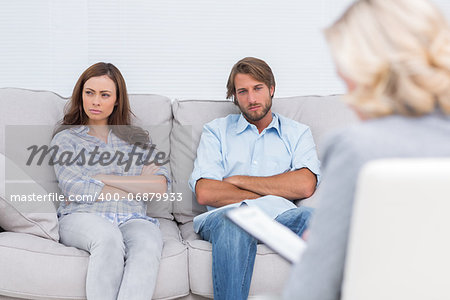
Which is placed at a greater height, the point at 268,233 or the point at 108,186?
the point at 268,233

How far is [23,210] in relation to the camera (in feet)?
6.48

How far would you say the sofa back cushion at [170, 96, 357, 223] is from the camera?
8.45 ft

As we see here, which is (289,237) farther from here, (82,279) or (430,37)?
(82,279)

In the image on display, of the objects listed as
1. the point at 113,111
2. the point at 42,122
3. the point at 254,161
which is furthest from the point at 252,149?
the point at 42,122

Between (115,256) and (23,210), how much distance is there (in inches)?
17.0

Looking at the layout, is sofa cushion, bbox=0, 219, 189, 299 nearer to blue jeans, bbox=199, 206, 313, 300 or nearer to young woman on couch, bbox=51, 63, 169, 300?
young woman on couch, bbox=51, 63, 169, 300

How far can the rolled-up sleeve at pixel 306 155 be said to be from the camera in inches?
95.8

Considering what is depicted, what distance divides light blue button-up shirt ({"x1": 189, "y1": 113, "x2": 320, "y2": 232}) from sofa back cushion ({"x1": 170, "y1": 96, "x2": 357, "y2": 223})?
0.33 feet

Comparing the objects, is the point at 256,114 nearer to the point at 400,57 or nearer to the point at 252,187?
the point at 252,187

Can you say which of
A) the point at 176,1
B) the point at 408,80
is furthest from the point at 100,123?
the point at 408,80

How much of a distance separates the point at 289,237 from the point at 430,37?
397 millimetres

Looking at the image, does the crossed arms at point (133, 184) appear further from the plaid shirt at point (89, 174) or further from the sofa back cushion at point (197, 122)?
the sofa back cushion at point (197, 122)

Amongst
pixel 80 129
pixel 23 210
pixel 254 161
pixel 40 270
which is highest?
pixel 80 129

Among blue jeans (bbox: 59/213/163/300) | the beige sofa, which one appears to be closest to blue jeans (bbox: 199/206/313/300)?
the beige sofa
